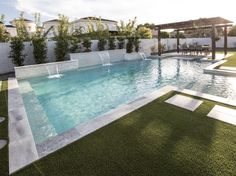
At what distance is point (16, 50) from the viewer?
41.2 feet

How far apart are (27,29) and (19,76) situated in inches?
218

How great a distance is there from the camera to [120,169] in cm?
291

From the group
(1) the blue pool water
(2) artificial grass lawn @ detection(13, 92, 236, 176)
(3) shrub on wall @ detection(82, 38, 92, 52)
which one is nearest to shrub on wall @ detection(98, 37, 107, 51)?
(3) shrub on wall @ detection(82, 38, 92, 52)

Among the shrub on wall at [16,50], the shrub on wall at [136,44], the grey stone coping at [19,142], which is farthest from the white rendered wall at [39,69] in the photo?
the shrub on wall at [136,44]

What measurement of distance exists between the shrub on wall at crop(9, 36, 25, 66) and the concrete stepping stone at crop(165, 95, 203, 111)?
11535mm

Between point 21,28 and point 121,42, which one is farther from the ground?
point 21,28

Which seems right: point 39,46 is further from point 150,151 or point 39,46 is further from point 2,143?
point 150,151

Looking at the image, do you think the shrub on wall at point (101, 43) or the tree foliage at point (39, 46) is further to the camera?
the shrub on wall at point (101, 43)

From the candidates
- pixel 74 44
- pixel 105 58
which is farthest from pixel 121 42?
pixel 74 44

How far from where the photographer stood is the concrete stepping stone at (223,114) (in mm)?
4512

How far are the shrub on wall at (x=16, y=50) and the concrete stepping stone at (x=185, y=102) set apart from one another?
11535mm

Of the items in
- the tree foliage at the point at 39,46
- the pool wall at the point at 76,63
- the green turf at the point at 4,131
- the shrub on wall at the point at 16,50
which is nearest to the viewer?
the green turf at the point at 4,131

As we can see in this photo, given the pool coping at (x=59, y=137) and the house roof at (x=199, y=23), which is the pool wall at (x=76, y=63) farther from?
the pool coping at (x=59, y=137)

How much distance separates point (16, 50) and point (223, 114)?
13.3 m
